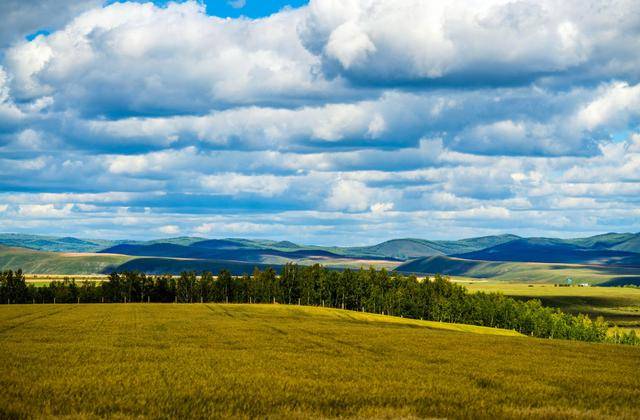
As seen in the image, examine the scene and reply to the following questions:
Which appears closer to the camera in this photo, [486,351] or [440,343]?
[486,351]

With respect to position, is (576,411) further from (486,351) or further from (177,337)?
(177,337)

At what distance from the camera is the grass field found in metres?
31.9

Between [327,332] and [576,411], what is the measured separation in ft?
194

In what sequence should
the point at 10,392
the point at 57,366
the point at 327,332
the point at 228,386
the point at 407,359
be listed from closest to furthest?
the point at 10,392
the point at 228,386
the point at 57,366
the point at 407,359
the point at 327,332

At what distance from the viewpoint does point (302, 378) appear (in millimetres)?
42250

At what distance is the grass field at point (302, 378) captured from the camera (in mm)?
31859

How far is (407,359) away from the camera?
5641cm

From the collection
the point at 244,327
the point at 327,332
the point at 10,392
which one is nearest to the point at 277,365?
the point at 10,392

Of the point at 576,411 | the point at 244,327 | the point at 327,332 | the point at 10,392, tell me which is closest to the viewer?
the point at 576,411

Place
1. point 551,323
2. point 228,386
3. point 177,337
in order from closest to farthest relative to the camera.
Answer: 1. point 228,386
2. point 177,337
3. point 551,323

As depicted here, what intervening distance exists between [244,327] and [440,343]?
31.1 m

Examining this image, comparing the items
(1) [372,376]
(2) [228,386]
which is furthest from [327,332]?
(2) [228,386]

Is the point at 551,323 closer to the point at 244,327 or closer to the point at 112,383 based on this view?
the point at 244,327

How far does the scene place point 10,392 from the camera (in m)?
34.9
